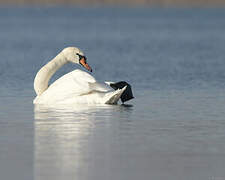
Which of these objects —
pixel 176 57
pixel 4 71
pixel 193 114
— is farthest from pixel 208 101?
pixel 176 57

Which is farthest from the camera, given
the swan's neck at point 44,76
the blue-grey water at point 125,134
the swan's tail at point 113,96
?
the swan's neck at point 44,76

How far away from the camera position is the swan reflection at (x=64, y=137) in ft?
34.1

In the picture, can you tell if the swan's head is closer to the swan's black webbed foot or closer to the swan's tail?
the swan's black webbed foot

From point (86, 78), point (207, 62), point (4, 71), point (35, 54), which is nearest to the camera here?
point (86, 78)

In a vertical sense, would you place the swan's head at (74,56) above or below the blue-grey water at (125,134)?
above

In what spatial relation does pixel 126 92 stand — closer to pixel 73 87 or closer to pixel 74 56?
pixel 73 87

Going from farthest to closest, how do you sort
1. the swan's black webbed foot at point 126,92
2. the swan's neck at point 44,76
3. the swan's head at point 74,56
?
the swan's head at point 74,56 < the swan's neck at point 44,76 < the swan's black webbed foot at point 126,92

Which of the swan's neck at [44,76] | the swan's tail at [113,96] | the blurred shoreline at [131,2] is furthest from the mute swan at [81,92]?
the blurred shoreline at [131,2]

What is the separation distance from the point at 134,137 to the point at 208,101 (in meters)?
4.63

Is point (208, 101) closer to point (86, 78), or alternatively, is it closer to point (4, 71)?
point (86, 78)

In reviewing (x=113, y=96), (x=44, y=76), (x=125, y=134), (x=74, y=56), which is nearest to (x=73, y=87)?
(x=113, y=96)

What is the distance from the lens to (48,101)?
16.5 metres

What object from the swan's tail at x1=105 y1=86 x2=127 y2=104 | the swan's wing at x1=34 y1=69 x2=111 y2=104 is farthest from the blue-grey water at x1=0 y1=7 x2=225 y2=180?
the swan's wing at x1=34 y1=69 x2=111 y2=104

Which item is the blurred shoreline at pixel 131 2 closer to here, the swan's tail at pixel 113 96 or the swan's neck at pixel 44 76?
the swan's neck at pixel 44 76
